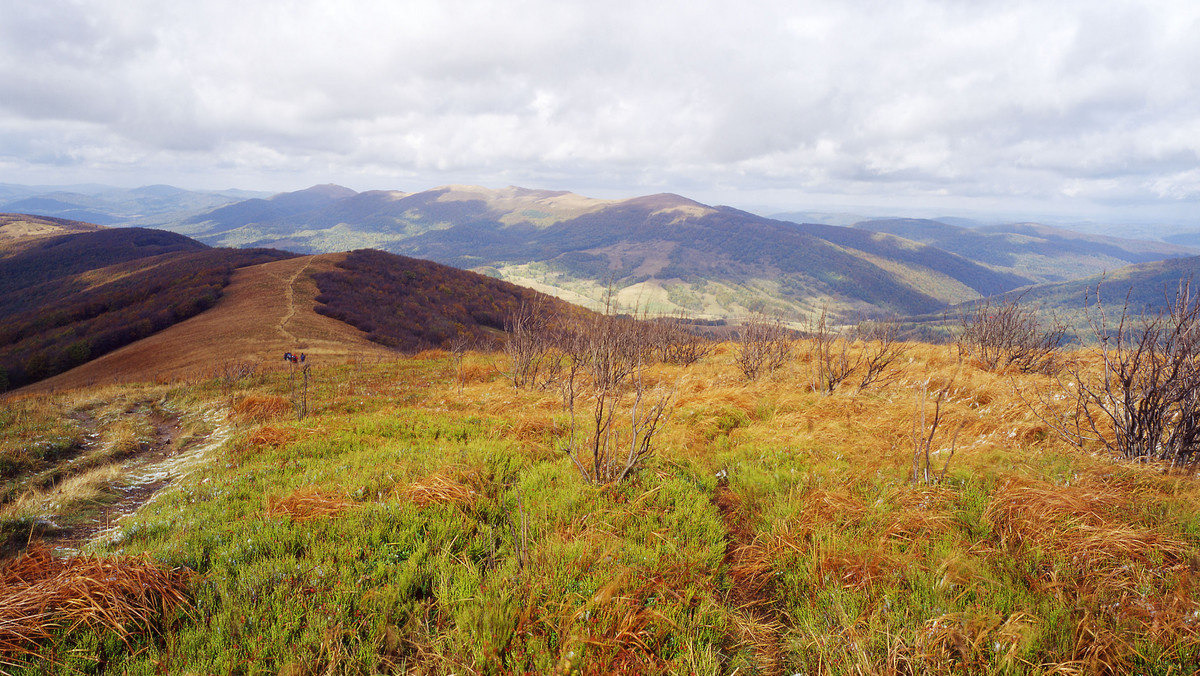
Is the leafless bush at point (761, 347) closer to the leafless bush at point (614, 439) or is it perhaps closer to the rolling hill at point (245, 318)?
the leafless bush at point (614, 439)

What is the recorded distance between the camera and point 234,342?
71.7 ft

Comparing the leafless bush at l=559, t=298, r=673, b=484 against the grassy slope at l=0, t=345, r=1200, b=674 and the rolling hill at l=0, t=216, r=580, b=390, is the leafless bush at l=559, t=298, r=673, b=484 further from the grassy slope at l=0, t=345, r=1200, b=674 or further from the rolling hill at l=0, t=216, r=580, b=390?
the rolling hill at l=0, t=216, r=580, b=390

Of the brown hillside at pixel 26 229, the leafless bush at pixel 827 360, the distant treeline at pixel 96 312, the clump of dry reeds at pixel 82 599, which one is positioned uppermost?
the brown hillside at pixel 26 229

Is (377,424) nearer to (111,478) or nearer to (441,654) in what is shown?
(111,478)

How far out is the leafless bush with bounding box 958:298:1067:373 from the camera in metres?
10.3

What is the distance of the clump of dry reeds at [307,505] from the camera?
4373mm

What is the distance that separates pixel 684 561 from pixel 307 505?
390cm

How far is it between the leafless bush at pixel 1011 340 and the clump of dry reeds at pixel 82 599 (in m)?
14.9

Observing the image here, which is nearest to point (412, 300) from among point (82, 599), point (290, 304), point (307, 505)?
point (290, 304)

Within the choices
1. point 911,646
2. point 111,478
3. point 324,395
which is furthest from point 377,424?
point 911,646

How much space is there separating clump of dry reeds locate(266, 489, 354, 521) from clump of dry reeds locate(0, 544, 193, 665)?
3.33 ft

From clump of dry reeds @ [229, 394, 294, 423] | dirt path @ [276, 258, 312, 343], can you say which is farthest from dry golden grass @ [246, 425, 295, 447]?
dirt path @ [276, 258, 312, 343]

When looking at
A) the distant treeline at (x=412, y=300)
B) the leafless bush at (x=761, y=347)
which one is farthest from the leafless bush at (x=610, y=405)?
the distant treeline at (x=412, y=300)

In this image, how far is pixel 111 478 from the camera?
6133 millimetres
